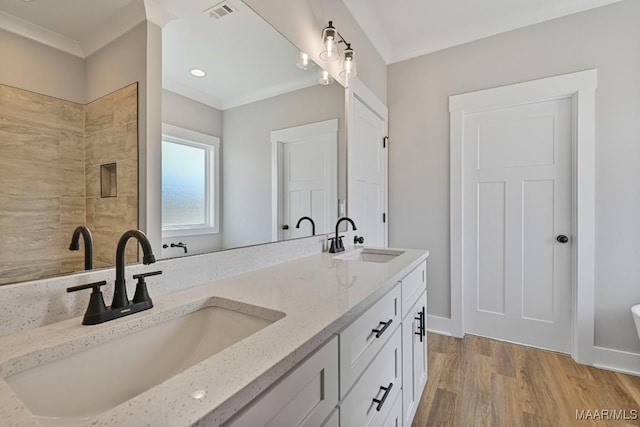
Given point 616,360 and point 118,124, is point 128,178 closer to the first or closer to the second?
point 118,124

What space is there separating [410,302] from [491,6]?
2.35 metres

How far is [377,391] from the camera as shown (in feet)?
3.33

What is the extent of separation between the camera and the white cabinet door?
54.0 inches

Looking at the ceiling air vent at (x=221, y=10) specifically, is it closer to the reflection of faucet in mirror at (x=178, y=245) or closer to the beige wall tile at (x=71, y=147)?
the beige wall tile at (x=71, y=147)

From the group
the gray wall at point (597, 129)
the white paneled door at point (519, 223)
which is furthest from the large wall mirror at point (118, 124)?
the white paneled door at point (519, 223)

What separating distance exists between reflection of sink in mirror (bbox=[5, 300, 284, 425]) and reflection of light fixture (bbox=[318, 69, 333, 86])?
4.97 feet

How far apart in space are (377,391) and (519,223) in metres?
2.12

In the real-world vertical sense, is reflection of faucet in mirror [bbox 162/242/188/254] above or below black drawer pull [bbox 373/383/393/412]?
above

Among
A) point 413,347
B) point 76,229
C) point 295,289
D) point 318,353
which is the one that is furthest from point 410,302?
point 76,229

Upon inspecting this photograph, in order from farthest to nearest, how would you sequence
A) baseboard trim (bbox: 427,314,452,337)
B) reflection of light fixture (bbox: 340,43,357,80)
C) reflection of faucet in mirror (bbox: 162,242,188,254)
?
baseboard trim (bbox: 427,314,452,337), reflection of light fixture (bbox: 340,43,357,80), reflection of faucet in mirror (bbox: 162,242,188,254)

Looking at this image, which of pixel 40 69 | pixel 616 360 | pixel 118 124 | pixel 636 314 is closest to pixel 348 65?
pixel 118 124

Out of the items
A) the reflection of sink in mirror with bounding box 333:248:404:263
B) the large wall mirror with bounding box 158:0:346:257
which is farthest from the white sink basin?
the large wall mirror with bounding box 158:0:346:257

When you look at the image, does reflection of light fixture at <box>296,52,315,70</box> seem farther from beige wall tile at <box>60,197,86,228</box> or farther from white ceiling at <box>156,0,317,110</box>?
beige wall tile at <box>60,197,86,228</box>

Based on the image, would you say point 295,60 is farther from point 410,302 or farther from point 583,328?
point 583,328
